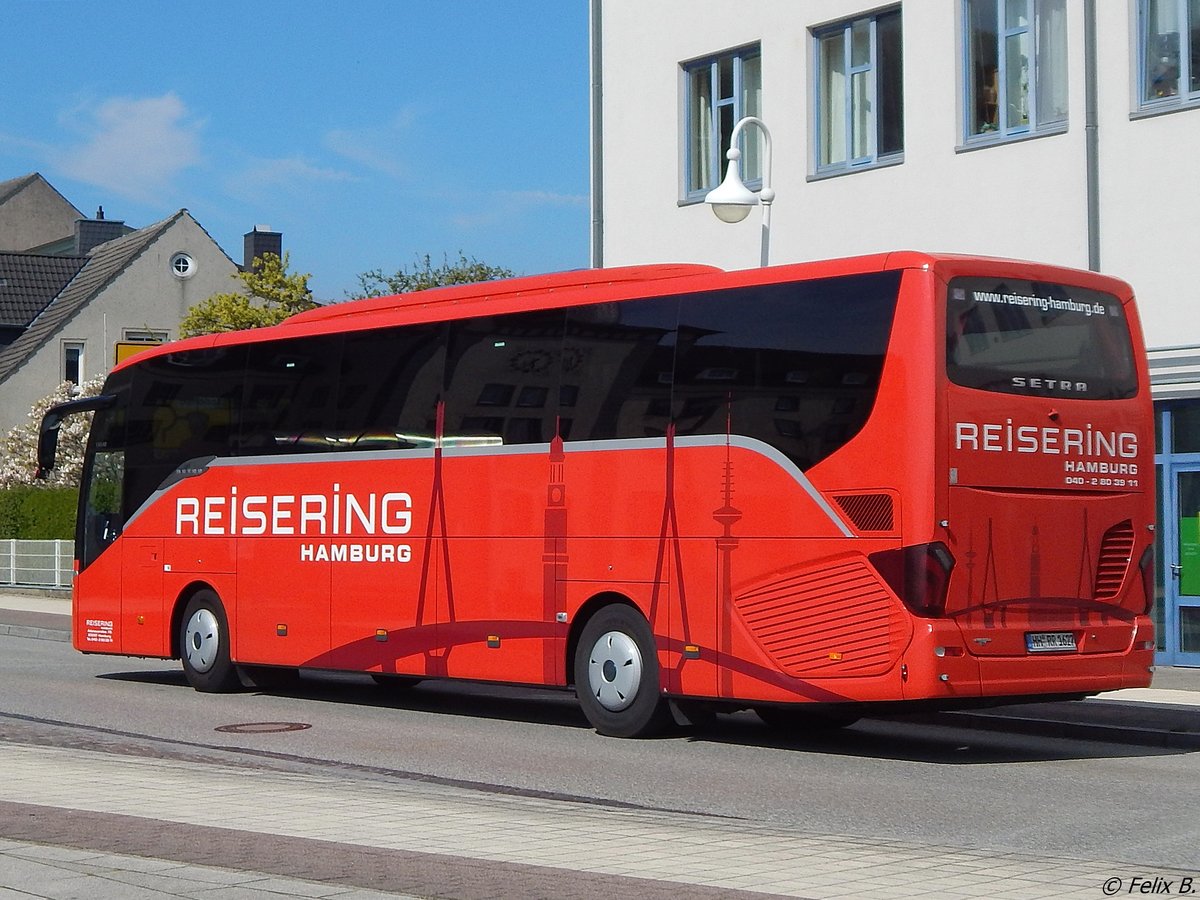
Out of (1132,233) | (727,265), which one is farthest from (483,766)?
(727,265)

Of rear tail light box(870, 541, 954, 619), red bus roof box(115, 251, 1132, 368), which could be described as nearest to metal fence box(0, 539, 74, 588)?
red bus roof box(115, 251, 1132, 368)

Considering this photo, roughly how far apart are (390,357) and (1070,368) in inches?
245

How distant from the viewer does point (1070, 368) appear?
13.0 meters

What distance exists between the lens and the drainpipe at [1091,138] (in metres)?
19.4

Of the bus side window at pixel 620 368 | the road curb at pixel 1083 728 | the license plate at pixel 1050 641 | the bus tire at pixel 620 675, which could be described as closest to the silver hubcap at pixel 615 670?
the bus tire at pixel 620 675

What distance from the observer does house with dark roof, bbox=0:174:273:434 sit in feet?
199

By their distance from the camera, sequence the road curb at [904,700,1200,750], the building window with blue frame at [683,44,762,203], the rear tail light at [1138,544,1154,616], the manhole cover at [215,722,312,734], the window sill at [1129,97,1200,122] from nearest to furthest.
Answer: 1. the rear tail light at [1138,544,1154,616]
2. the road curb at [904,700,1200,750]
3. the manhole cover at [215,722,312,734]
4. the window sill at [1129,97,1200,122]
5. the building window with blue frame at [683,44,762,203]

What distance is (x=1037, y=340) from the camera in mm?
12820

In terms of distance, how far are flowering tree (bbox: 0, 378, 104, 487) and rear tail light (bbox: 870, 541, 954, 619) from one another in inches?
1491

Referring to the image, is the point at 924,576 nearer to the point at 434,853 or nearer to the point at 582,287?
the point at 582,287

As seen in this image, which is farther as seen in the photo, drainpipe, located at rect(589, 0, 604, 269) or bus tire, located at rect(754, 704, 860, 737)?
drainpipe, located at rect(589, 0, 604, 269)

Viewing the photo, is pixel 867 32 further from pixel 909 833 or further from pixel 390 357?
pixel 909 833

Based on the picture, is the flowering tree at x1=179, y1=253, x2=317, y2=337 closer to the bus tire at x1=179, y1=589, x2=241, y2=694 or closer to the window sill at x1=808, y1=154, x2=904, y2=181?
the window sill at x1=808, y1=154, x2=904, y2=181

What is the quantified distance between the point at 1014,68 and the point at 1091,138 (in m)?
1.71
